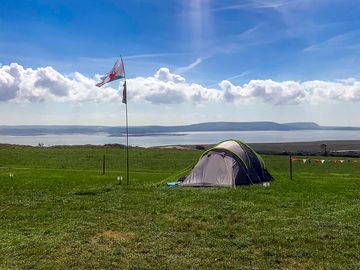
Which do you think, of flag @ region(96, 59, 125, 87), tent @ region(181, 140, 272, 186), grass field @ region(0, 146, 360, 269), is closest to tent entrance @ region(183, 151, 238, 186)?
tent @ region(181, 140, 272, 186)

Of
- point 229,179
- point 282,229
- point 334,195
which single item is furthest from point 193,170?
point 282,229

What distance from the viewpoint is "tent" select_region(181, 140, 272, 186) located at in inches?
865

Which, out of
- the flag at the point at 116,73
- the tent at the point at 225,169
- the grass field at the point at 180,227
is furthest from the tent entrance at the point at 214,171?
the flag at the point at 116,73

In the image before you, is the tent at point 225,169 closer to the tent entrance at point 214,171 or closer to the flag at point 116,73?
the tent entrance at point 214,171

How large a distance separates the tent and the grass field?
1.19 m

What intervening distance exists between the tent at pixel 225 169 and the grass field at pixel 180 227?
3.91ft

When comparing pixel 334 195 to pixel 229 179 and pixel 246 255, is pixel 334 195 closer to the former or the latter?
pixel 229 179

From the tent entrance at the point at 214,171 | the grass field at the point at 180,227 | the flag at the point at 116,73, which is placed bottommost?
the grass field at the point at 180,227

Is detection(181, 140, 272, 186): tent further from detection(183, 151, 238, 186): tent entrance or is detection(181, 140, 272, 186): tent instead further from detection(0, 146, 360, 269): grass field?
detection(0, 146, 360, 269): grass field

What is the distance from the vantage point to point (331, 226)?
42.1ft

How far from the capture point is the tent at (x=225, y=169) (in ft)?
72.1

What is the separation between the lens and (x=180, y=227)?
12828 millimetres

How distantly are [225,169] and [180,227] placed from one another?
380 inches

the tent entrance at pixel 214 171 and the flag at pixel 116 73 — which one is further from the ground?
the flag at pixel 116 73
